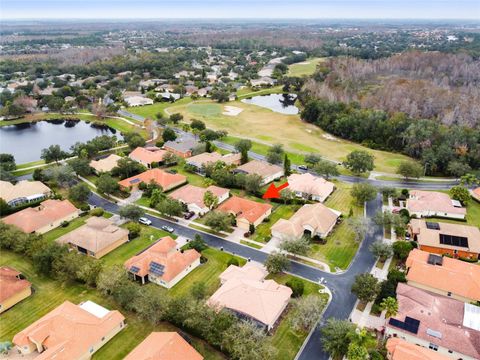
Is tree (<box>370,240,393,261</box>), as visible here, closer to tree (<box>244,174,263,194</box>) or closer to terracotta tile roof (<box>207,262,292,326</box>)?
terracotta tile roof (<box>207,262,292,326</box>)

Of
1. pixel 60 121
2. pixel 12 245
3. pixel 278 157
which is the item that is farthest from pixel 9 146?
pixel 278 157

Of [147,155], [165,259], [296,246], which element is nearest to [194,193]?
[165,259]

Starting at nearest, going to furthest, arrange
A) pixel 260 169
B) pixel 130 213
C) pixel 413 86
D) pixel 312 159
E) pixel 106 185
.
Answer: pixel 130 213, pixel 106 185, pixel 260 169, pixel 312 159, pixel 413 86

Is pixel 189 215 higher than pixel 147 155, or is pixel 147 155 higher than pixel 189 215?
pixel 147 155

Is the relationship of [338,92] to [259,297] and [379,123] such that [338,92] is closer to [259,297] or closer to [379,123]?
[379,123]

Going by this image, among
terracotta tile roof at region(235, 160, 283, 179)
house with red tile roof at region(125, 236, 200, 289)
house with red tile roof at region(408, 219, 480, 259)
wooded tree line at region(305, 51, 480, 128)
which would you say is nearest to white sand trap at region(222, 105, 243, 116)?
wooded tree line at region(305, 51, 480, 128)

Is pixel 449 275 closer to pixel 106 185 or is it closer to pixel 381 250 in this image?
pixel 381 250

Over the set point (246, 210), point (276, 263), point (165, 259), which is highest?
point (165, 259)
